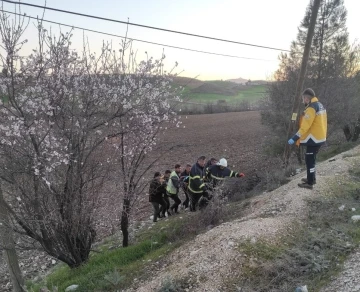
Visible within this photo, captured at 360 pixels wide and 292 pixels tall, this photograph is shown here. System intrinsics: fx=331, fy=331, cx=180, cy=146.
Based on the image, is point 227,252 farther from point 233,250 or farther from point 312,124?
point 312,124

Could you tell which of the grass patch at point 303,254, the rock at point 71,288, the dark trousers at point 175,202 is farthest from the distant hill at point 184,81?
the rock at point 71,288

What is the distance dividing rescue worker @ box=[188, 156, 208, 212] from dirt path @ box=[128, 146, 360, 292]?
2068mm

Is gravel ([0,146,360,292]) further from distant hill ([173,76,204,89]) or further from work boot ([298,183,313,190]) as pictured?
distant hill ([173,76,204,89])

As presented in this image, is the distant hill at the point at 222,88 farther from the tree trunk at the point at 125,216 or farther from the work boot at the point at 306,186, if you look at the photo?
the work boot at the point at 306,186

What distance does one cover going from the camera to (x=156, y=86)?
804 centimetres

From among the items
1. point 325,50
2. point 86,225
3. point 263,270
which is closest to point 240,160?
point 325,50

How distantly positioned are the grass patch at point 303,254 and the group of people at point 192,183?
113 inches

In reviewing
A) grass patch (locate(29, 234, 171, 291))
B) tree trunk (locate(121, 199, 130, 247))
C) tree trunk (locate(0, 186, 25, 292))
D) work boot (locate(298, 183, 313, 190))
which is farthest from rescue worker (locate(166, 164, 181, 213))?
tree trunk (locate(0, 186, 25, 292))

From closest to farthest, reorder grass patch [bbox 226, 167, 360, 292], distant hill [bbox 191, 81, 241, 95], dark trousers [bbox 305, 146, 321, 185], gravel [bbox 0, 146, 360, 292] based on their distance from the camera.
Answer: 1. grass patch [bbox 226, 167, 360, 292]
2. gravel [bbox 0, 146, 360, 292]
3. dark trousers [bbox 305, 146, 321, 185]
4. distant hill [bbox 191, 81, 241, 95]

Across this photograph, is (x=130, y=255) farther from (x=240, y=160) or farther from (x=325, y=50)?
(x=325, y=50)

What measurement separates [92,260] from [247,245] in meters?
3.84

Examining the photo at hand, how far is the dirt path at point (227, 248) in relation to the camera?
4.88 m

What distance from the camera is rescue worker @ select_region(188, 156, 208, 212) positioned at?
9.13 meters

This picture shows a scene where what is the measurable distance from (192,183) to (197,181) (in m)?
0.20
